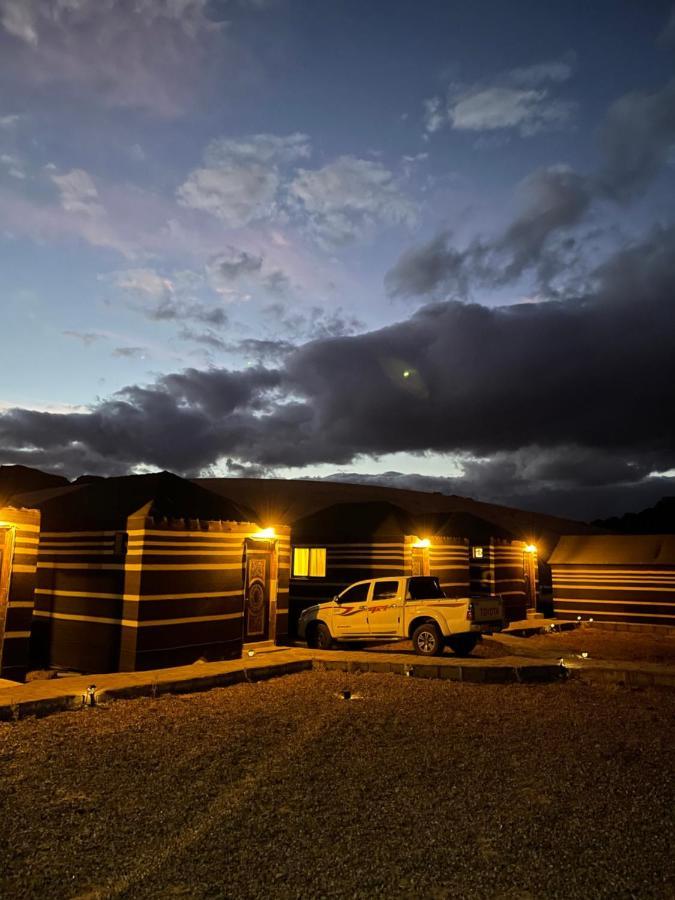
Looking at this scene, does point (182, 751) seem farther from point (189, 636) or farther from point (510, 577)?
point (510, 577)

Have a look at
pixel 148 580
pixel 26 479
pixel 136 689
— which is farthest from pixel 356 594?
pixel 26 479

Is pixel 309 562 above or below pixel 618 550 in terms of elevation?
below

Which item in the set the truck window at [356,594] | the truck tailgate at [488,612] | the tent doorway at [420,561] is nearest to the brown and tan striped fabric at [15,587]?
the truck window at [356,594]

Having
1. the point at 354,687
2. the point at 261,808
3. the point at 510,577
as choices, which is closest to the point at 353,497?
the point at 510,577

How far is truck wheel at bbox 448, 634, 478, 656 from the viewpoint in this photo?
14773mm

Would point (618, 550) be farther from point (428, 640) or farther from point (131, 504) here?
point (131, 504)

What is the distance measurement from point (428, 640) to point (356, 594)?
234 centimetres

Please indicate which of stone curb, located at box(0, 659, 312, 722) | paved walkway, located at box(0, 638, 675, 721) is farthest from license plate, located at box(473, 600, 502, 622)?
stone curb, located at box(0, 659, 312, 722)

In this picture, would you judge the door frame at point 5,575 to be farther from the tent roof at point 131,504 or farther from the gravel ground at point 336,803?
the gravel ground at point 336,803

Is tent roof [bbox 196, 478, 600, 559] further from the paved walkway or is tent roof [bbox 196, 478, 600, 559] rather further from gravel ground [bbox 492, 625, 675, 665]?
the paved walkway

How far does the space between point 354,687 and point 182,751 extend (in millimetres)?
4691

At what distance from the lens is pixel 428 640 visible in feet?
49.0

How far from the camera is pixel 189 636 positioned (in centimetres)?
1349

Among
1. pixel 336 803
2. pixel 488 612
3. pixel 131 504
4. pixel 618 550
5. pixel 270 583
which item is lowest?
pixel 336 803
